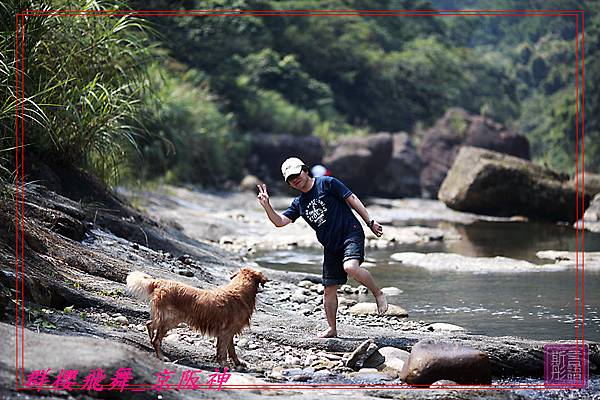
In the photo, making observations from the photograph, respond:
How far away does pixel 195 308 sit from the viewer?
5555 mm

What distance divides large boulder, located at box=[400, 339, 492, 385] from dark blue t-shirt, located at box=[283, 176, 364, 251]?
1.28 meters

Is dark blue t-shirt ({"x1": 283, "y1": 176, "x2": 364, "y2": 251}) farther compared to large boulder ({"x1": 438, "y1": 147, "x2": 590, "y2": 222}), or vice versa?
large boulder ({"x1": 438, "y1": 147, "x2": 590, "y2": 222})

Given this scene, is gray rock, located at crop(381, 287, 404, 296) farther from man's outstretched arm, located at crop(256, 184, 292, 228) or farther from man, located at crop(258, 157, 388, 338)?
man's outstretched arm, located at crop(256, 184, 292, 228)

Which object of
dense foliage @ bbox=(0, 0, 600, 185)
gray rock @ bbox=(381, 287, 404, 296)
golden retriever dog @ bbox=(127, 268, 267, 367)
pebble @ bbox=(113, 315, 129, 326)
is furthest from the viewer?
gray rock @ bbox=(381, 287, 404, 296)

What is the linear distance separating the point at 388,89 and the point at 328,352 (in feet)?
140

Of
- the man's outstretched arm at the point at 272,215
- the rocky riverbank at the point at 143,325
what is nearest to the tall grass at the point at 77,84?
the rocky riverbank at the point at 143,325

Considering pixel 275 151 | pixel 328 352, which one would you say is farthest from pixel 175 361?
pixel 275 151

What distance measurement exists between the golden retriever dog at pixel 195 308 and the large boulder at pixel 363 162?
2616cm

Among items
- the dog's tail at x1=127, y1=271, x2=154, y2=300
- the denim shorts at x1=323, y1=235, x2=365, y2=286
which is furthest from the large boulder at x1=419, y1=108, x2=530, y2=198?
the dog's tail at x1=127, y1=271, x2=154, y2=300

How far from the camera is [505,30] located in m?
69.8

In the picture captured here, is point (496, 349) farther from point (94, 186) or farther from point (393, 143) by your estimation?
point (393, 143)

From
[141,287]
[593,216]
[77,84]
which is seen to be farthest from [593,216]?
[141,287]

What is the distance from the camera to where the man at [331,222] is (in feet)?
21.9

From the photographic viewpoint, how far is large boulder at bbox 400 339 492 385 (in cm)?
559
